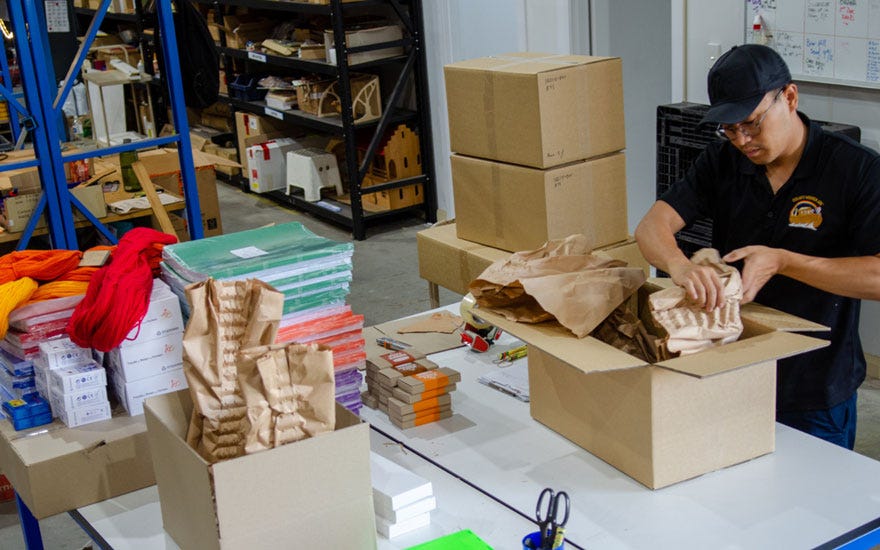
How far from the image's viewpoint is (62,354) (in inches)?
93.7

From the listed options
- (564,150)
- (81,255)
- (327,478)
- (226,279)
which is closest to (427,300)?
(564,150)

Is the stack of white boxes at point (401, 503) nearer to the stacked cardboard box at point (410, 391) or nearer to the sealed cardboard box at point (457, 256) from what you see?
the stacked cardboard box at point (410, 391)

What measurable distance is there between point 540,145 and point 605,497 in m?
1.61

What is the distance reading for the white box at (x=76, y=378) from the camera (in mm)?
2340

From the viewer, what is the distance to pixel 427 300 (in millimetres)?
5762

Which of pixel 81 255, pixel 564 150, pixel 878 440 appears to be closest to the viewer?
pixel 81 255

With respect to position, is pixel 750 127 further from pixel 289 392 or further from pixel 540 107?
pixel 289 392

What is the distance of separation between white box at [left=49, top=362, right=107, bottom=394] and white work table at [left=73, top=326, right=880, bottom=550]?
0.29 metres

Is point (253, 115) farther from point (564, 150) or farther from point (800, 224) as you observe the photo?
point (800, 224)

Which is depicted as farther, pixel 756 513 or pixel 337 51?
pixel 337 51

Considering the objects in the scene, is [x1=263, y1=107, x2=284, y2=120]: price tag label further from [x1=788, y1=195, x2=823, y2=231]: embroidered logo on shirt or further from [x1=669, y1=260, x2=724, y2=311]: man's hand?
[x1=669, y1=260, x2=724, y2=311]: man's hand

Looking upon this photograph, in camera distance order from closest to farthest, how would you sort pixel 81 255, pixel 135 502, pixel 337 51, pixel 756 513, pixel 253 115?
pixel 756 513, pixel 135 502, pixel 81 255, pixel 337 51, pixel 253 115

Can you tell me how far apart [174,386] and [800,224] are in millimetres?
1578

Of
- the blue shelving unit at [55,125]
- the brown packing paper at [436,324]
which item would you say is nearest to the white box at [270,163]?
the blue shelving unit at [55,125]
